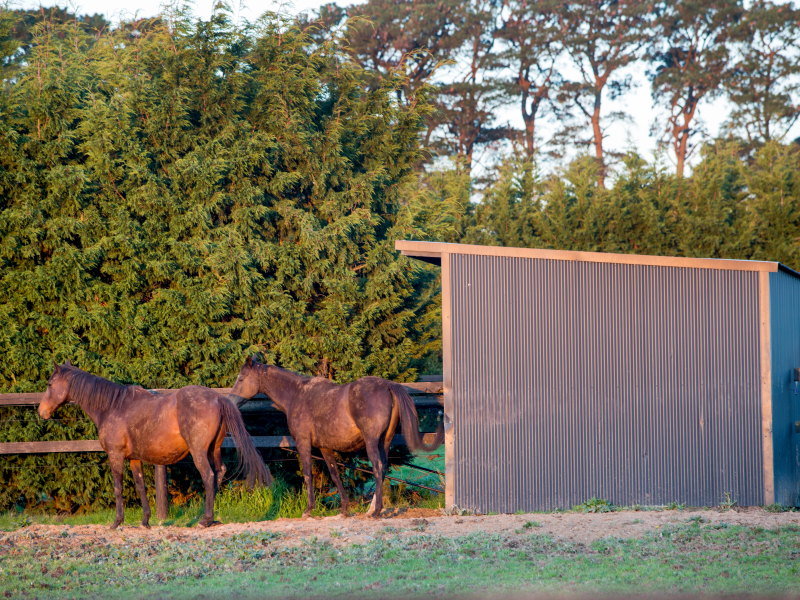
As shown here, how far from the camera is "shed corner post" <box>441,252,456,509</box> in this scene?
28.1 feet

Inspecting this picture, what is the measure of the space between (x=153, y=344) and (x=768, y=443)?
21.0ft

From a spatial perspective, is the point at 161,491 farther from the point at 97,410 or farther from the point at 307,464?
the point at 307,464

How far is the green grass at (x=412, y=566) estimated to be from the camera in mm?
5121

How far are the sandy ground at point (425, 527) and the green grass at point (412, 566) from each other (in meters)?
0.18

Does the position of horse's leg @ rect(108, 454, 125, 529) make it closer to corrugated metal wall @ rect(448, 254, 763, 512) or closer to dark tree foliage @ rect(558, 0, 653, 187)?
corrugated metal wall @ rect(448, 254, 763, 512)

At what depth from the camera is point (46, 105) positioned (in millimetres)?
9266

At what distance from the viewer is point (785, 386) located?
919 centimetres

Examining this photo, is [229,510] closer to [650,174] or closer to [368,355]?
[368,355]

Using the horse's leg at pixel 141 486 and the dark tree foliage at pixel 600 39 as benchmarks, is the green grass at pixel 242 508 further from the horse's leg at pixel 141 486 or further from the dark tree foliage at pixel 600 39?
the dark tree foliage at pixel 600 39

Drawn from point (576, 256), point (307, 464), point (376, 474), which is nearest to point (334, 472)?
point (307, 464)

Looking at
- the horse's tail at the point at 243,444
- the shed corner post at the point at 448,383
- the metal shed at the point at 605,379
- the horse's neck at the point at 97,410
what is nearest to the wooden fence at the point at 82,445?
the shed corner post at the point at 448,383

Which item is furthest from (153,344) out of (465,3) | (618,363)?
(465,3)

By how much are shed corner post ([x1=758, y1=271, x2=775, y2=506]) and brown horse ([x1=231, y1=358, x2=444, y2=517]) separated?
10.5 ft

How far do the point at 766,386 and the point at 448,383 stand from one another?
317cm
